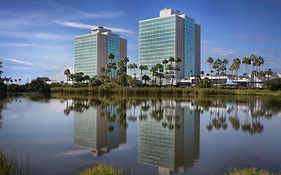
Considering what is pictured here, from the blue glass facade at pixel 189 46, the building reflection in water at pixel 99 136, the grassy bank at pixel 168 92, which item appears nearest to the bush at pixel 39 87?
the grassy bank at pixel 168 92

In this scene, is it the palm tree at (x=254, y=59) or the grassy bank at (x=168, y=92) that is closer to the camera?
the grassy bank at (x=168, y=92)

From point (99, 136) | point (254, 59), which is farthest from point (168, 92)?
point (99, 136)

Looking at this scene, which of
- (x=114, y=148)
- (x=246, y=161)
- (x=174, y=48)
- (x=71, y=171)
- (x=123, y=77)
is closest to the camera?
(x=71, y=171)

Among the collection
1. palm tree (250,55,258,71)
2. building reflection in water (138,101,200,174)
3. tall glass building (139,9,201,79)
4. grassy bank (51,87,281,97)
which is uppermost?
tall glass building (139,9,201,79)

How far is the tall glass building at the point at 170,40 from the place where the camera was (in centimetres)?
18050

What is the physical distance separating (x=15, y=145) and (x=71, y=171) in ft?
25.9

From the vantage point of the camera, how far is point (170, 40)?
595 feet

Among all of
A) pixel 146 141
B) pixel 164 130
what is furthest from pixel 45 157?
pixel 164 130

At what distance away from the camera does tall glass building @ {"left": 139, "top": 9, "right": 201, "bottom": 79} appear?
18050 centimetres

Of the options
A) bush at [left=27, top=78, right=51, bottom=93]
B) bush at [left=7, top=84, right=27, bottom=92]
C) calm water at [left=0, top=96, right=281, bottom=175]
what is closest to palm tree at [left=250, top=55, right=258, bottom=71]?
bush at [left=27, top=78, right=51, bottom=93]

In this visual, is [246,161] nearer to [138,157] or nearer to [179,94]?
[138,157]

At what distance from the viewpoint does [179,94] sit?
11788 cm

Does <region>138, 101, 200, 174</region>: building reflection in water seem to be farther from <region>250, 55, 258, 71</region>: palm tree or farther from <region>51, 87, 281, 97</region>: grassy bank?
<region>250, 55, 258, 71</region>: palm tree

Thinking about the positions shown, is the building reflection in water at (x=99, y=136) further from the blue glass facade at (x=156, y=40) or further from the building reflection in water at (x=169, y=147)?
the blue glass facade at (x=156, y=40)
